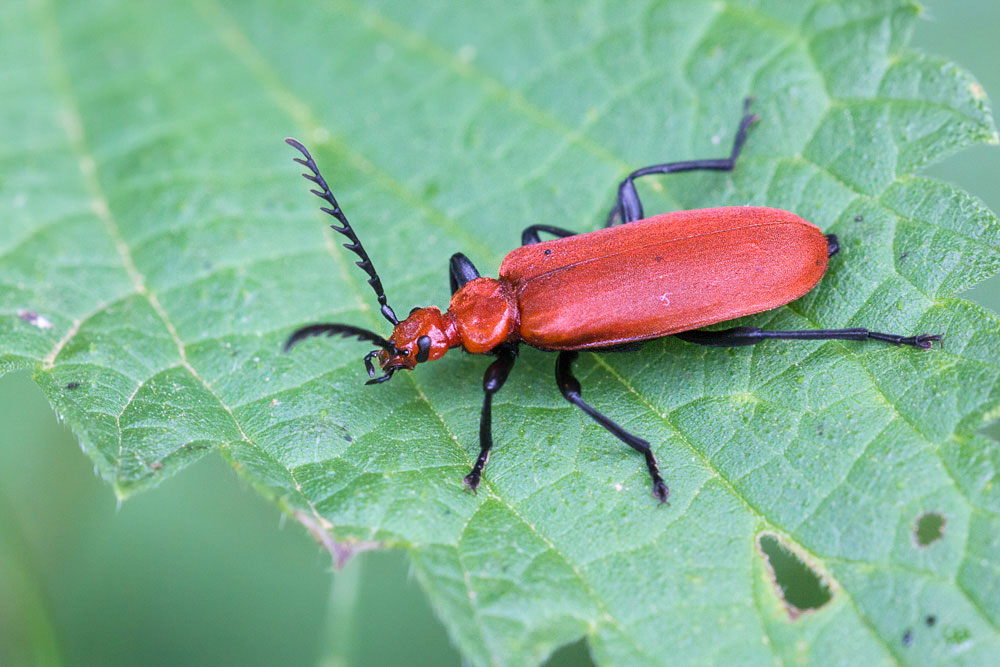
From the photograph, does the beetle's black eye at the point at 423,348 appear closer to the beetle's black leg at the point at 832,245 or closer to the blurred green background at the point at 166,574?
the blurred green background at the point at 166,574

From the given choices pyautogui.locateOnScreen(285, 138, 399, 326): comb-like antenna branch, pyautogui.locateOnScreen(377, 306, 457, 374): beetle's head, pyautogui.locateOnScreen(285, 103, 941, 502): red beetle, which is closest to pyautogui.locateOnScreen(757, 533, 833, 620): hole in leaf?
pyautogui.locateOnScreen(285, 103, 941, 502): red beetle

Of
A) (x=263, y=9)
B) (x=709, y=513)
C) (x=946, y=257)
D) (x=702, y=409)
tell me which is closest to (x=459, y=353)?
(x=702, y=409)

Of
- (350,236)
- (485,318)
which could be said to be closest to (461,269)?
(485,318)

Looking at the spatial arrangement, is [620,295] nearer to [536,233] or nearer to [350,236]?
[536,233]

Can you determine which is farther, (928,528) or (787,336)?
(787,336)

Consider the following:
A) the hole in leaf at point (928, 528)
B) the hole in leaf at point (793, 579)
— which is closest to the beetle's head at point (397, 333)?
the hole in leaf at point (793, 579)

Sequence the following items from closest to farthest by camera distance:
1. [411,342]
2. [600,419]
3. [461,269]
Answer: [600,419] < [411,342] < [461,269]
